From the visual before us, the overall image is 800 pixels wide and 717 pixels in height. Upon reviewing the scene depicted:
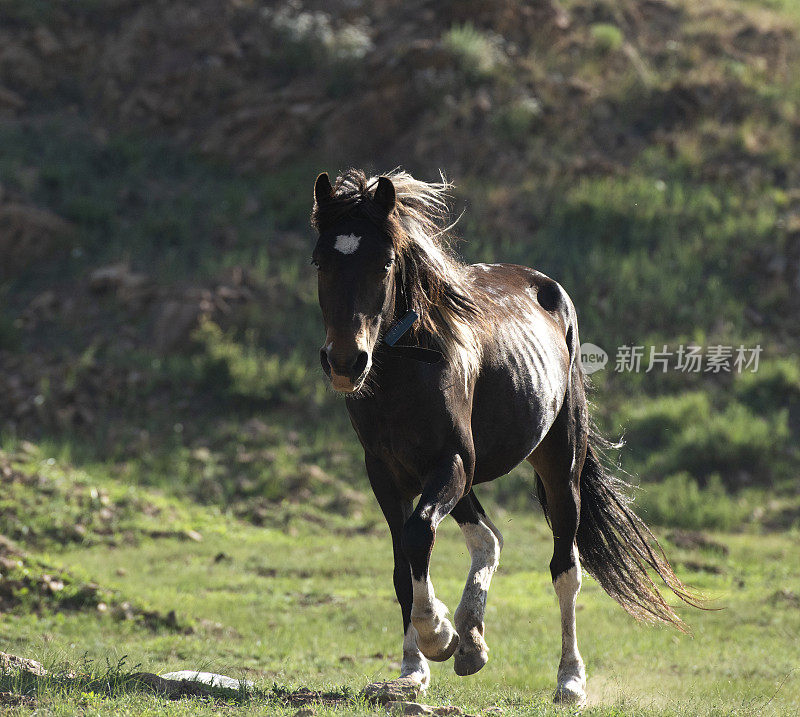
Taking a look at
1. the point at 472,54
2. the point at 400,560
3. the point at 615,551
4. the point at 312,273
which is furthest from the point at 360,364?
the point at 472,54

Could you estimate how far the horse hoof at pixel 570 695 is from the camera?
5547 mm

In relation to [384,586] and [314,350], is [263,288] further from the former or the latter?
[384,586]

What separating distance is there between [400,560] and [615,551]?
193 centimetres

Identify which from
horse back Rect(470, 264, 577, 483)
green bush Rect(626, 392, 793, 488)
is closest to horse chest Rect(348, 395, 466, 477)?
horse back Rect(470, 264, 577, 483)

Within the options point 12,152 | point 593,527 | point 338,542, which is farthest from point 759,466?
point 12,152

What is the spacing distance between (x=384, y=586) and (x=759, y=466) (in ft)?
18.5

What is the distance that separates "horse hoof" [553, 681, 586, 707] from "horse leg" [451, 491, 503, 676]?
→ 810 mm

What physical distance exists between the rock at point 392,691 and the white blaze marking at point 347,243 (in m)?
2.09

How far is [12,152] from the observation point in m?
18.2

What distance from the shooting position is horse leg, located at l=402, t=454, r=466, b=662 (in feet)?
14.9

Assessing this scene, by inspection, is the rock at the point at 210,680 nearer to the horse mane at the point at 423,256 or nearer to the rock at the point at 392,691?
the rock at the point at 392,691

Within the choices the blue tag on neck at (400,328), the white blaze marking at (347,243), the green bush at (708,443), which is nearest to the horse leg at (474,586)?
the blue tag on neck at (400,328)

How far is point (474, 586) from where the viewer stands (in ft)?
16.6

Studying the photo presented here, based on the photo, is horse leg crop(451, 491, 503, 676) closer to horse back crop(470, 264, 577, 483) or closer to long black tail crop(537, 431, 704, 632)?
horse back crop(470, 264, 577, 483)
